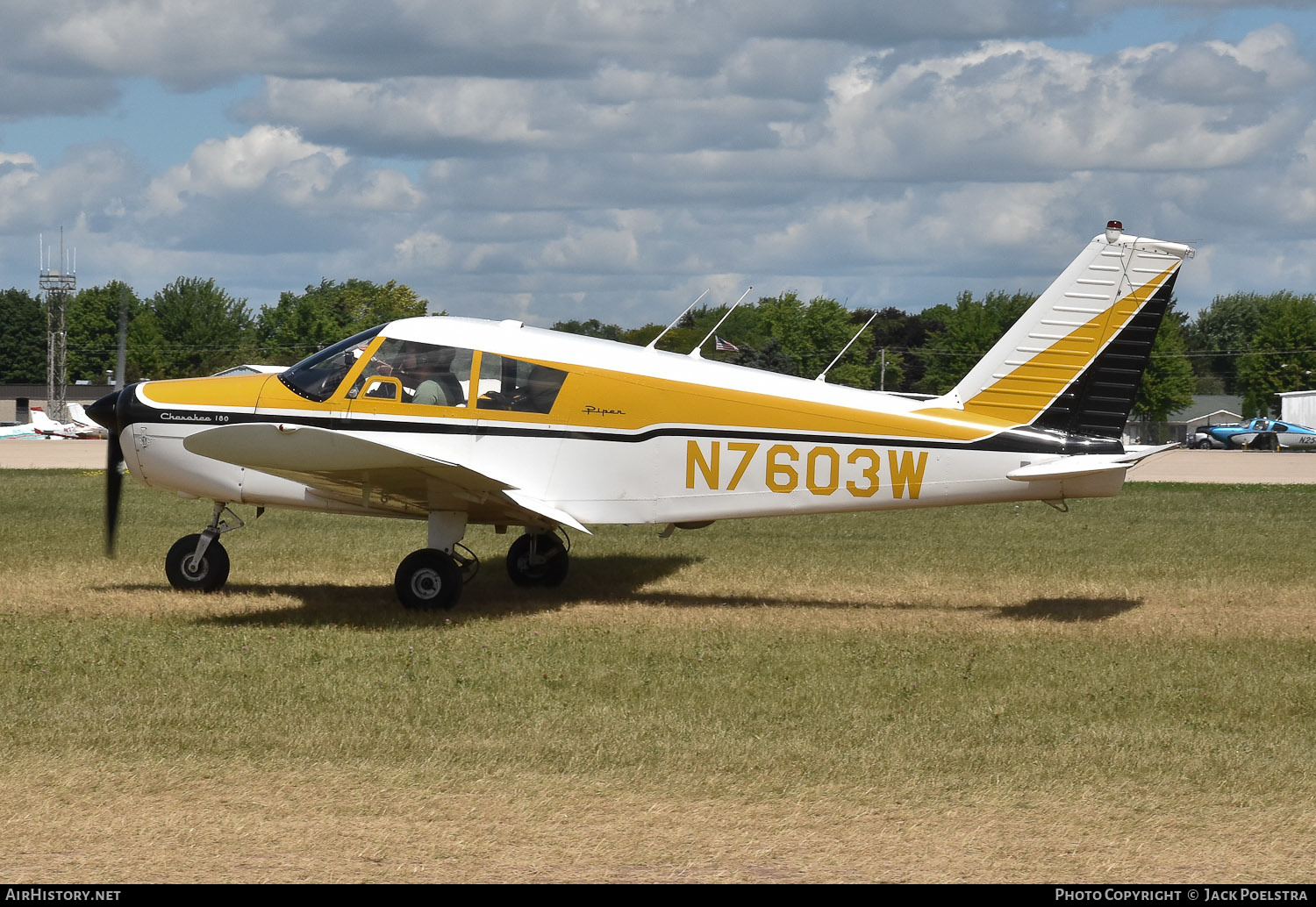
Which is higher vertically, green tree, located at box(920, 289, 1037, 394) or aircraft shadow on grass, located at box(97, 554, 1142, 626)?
green tree, located at box(920, 289, 1037, 394)

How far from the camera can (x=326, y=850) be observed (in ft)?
17.8

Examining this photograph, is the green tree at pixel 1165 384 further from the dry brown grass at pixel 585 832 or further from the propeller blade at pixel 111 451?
the dry brown grass at pixel 585 832

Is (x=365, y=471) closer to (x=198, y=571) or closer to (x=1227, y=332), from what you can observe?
(x=198, y=571)

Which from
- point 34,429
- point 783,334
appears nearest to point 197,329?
point 34,429

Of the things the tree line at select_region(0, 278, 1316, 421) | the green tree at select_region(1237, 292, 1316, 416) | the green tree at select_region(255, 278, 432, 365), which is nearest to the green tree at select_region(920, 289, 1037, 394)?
the tree line at select_region(0, 278, 1316, 421)

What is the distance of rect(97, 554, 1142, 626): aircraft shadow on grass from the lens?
432 inches

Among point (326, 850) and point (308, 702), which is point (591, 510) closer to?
point (308, 702)

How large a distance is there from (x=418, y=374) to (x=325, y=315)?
280ft

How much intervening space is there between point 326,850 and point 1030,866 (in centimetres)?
279

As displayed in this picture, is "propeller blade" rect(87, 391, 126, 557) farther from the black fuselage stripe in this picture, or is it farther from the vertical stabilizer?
the vertical stabilizer

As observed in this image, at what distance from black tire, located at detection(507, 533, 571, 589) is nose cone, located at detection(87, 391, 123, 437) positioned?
148 inches

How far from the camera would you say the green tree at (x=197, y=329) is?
76188mm

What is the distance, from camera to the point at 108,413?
38.6 ft
